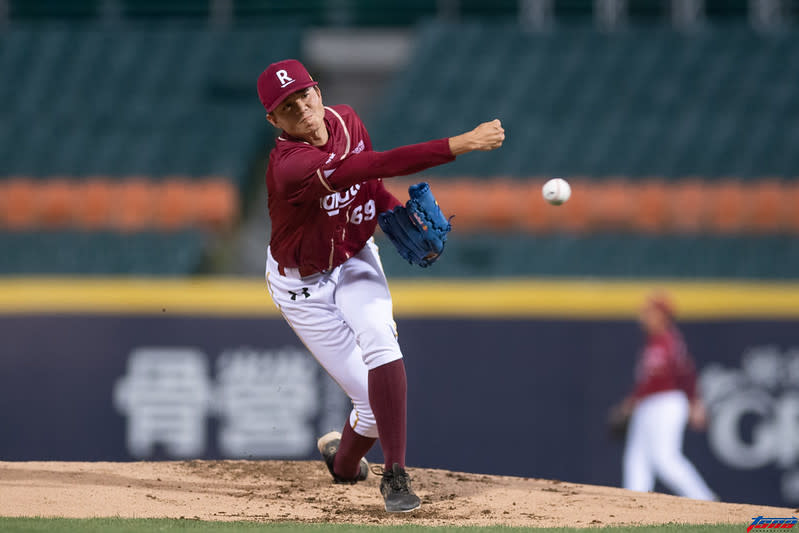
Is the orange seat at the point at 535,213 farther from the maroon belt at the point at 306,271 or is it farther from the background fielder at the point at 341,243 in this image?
the maroon belt at the point at 306,271

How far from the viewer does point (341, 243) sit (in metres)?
4.51

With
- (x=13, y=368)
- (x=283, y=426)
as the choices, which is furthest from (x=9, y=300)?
Result: (x=283, y=426)

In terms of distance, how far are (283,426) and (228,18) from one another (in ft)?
22.0

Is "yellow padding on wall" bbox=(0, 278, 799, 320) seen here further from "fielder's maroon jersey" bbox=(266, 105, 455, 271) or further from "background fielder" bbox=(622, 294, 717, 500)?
"fielder's maroon jersey" bbox=(266, 105, 455, 271)

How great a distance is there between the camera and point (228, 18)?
13.3 m

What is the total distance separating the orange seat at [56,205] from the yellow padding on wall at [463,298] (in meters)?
2.33

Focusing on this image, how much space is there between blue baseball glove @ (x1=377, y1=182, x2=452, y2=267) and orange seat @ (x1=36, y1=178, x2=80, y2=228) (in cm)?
692

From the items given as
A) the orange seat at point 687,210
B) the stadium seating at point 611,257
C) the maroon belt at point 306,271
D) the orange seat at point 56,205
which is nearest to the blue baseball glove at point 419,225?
the maroon belt at point 306,271

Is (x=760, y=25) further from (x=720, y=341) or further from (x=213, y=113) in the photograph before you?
(x=213, y=113)

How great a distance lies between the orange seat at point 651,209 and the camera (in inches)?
395

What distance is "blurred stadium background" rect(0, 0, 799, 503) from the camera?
821 centimetres

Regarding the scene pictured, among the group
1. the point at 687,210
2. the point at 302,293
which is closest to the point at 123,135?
the point at 687,210

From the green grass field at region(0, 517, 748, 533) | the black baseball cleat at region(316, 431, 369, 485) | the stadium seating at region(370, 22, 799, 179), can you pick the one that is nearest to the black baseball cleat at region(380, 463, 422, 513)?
the green grass field at region(0, 517, 748, 533)

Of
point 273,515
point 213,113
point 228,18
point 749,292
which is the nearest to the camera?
point 273,515
